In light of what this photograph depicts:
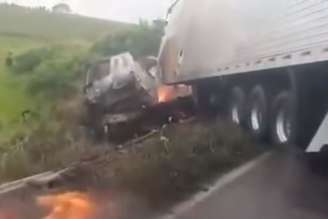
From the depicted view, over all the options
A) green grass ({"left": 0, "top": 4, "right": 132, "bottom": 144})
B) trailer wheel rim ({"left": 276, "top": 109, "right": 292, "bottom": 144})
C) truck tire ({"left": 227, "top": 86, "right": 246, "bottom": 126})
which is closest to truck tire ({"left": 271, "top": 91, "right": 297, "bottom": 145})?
trailer wheel rim ({"left": 276, "top": 109, "right": 292, "bottom": 144})

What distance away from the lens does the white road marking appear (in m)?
8.71

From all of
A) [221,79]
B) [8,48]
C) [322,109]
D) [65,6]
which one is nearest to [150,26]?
[8,48]

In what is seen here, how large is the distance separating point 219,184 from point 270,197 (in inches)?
38.5

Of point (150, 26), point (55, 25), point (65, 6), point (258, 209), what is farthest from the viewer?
point (65, 6)

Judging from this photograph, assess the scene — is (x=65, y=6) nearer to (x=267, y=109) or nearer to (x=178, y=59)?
(x=178, y=59)

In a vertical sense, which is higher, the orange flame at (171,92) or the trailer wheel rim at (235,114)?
the orange flame at (171,92)

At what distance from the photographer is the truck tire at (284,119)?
428 inches

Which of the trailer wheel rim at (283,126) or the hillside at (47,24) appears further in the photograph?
the hillside at (47,24)

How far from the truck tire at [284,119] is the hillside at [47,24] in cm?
4098

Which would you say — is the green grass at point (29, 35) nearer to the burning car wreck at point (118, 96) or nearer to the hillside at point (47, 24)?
the hillside at point (47, 24)

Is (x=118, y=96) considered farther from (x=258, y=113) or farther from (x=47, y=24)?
(x=47, y=24)

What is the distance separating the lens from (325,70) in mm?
9555

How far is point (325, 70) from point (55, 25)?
53272 millimetres

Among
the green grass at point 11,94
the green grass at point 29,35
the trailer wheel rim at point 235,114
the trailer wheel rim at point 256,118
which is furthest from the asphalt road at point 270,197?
the green grass at point 29,35
